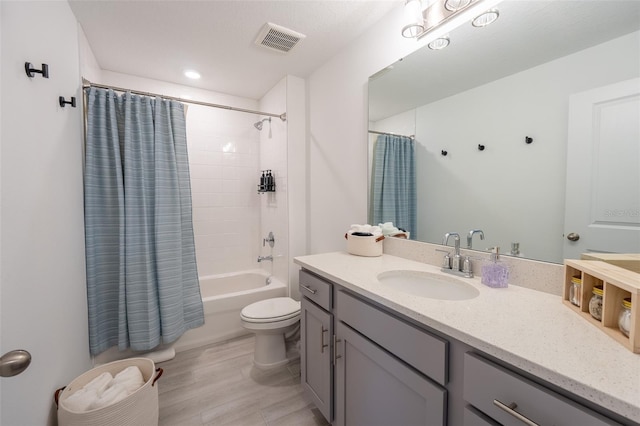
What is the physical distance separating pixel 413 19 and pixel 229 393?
2545mm

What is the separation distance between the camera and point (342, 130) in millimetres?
2053

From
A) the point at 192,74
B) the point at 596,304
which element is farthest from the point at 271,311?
the point at 192,74

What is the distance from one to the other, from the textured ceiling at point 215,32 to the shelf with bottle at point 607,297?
1.65m

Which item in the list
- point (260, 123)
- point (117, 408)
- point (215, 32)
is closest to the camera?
point (117, 408)

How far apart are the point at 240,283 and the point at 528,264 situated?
270cm

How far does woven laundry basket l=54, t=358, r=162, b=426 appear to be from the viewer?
1075 millimetres

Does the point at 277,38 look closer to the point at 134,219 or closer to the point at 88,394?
the point at 134,219

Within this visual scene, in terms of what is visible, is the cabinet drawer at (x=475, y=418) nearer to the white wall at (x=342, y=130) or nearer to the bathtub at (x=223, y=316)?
the white wall at (x=342, y=130)

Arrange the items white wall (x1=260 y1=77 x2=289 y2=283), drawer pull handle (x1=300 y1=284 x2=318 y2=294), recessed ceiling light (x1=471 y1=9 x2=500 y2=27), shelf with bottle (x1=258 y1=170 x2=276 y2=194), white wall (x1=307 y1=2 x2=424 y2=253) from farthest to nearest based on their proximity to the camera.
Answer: shelf with bottle (x1=258 y1=170 x2=276 y2=194)
white wall (x1=260 y1=77 x2=289 y2=283)
white wall (x1=307 y1=2 x2=424 y2=253)
drawer pull handle (x1=300 y1=284 x2=318 y2=294)
recessed ceiling light (x1=471 y1=9 x2=500 y2=27)

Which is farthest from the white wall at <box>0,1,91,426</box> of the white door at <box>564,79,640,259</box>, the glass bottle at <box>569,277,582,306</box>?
the white door at <box>564,79,640,259</box>

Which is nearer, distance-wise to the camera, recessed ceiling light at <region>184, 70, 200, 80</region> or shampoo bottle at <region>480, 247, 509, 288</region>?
shampoo bottle at <region>480, 247, 509, 288</region>

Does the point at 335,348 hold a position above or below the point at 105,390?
above

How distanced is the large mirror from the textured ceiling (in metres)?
0.59

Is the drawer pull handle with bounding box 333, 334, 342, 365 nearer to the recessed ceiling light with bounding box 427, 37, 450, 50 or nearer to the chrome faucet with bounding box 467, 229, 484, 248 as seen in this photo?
the chrome faucet with bounding box 467, 229, 484, 248
